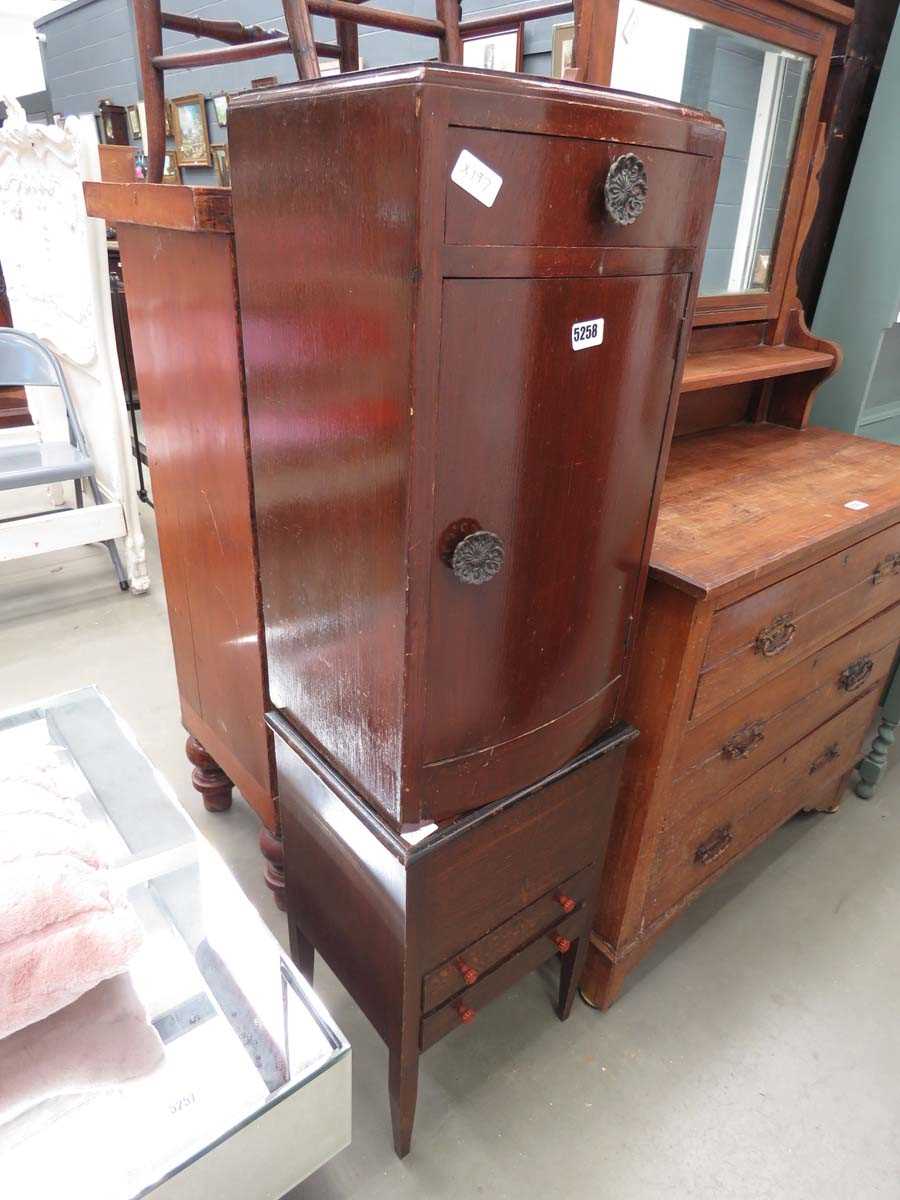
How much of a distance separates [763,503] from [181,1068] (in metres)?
1.26

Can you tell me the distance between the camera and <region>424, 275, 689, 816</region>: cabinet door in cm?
73

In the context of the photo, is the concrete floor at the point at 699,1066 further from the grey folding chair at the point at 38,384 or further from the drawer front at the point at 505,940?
the grey folding chair at the point at 38,384

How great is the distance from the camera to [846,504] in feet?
4.46

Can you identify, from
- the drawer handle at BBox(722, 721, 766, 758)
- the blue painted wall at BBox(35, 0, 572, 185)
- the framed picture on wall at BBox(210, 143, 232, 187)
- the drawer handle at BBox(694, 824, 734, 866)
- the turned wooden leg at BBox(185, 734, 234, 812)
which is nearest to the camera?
the drawer handle at BBox(722, 721, 766, 758)

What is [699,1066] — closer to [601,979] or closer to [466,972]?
[601,979]

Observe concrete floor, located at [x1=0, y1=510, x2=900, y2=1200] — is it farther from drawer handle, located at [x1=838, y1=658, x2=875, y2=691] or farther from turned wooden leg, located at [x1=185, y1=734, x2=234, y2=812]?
drawer handle, located at [x1=838, y1=658, x2=875, y2=691]

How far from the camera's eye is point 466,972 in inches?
43.8

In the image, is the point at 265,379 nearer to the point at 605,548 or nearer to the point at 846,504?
the point at 605,548

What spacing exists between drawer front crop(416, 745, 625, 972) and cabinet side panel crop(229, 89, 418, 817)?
13cm

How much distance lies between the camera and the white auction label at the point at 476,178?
24.9 inches

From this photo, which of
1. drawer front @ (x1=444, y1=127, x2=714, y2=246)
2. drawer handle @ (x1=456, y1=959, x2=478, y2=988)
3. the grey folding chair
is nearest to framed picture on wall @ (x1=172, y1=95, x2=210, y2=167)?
the grey folding chair

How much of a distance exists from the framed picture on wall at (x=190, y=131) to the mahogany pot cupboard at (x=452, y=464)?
408 cm

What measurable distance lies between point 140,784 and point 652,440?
1162 mm

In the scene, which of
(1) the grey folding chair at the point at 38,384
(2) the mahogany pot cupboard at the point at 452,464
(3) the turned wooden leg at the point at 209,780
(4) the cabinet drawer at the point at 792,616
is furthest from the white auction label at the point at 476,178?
(1) the grey folding chair at the point at 38,384
